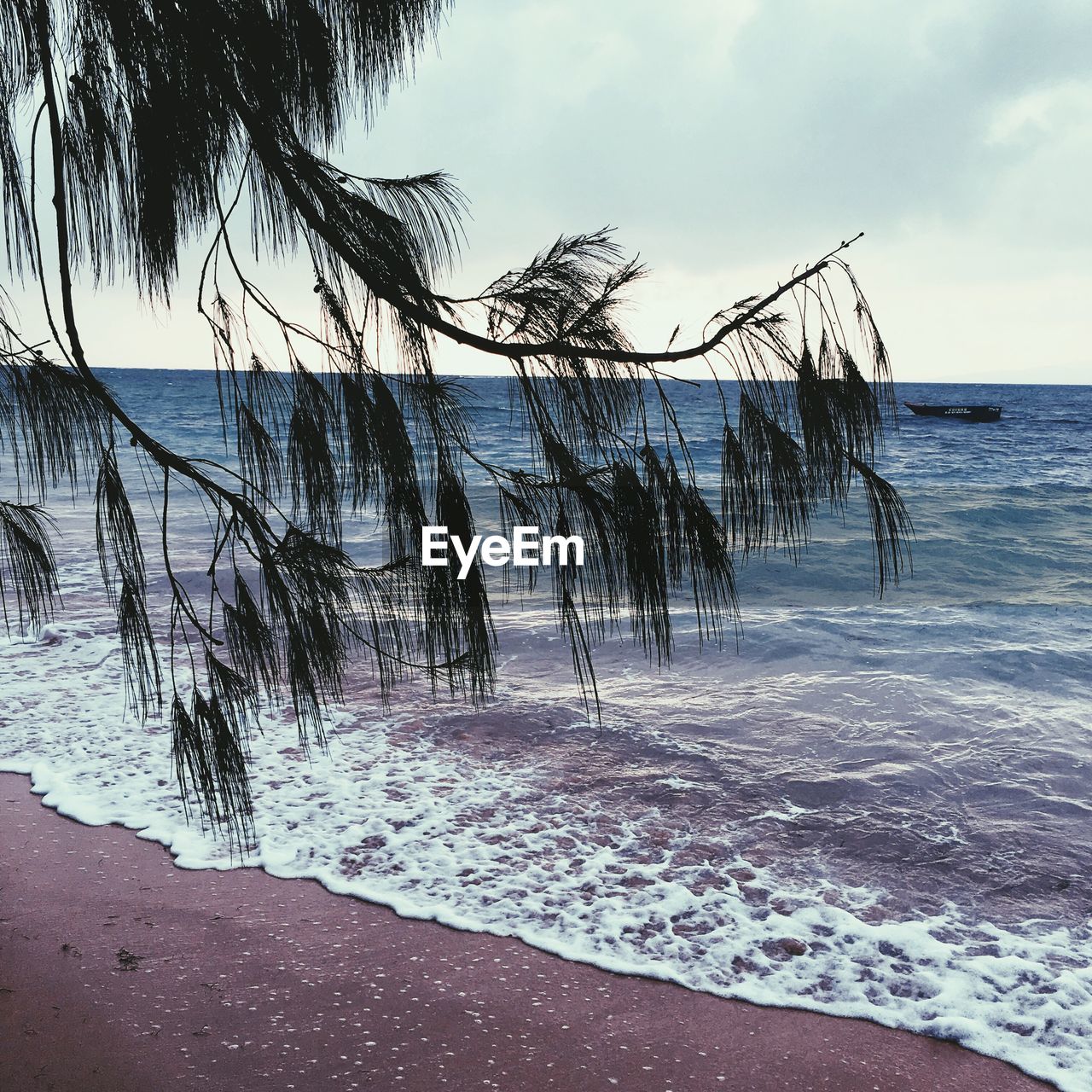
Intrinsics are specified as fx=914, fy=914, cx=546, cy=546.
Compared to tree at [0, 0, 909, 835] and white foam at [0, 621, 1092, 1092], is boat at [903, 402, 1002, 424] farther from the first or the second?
tree at [0, 0, 909, 835]

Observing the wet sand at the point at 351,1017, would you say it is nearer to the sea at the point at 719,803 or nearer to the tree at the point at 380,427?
the sea at the point at 719,803

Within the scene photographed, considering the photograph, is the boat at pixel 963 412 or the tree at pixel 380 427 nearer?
the tree at pixel 380 427

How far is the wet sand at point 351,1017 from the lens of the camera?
2.47m

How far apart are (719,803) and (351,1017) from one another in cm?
218

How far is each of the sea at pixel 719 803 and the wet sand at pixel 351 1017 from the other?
0.50 ft

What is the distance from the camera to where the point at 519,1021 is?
271 cm

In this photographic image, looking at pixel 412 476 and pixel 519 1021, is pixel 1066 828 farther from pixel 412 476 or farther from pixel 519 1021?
pixel 412 476

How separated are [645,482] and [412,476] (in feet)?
1.34

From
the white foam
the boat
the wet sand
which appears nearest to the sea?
the white foam

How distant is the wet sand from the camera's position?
247cm

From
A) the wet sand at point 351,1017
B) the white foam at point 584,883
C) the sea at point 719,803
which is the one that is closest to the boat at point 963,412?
the sea at point 719,803

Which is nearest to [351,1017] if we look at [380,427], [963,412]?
[380,427]

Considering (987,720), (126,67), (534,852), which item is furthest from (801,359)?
(987,720)

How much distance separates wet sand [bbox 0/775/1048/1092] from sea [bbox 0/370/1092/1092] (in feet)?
0.50
